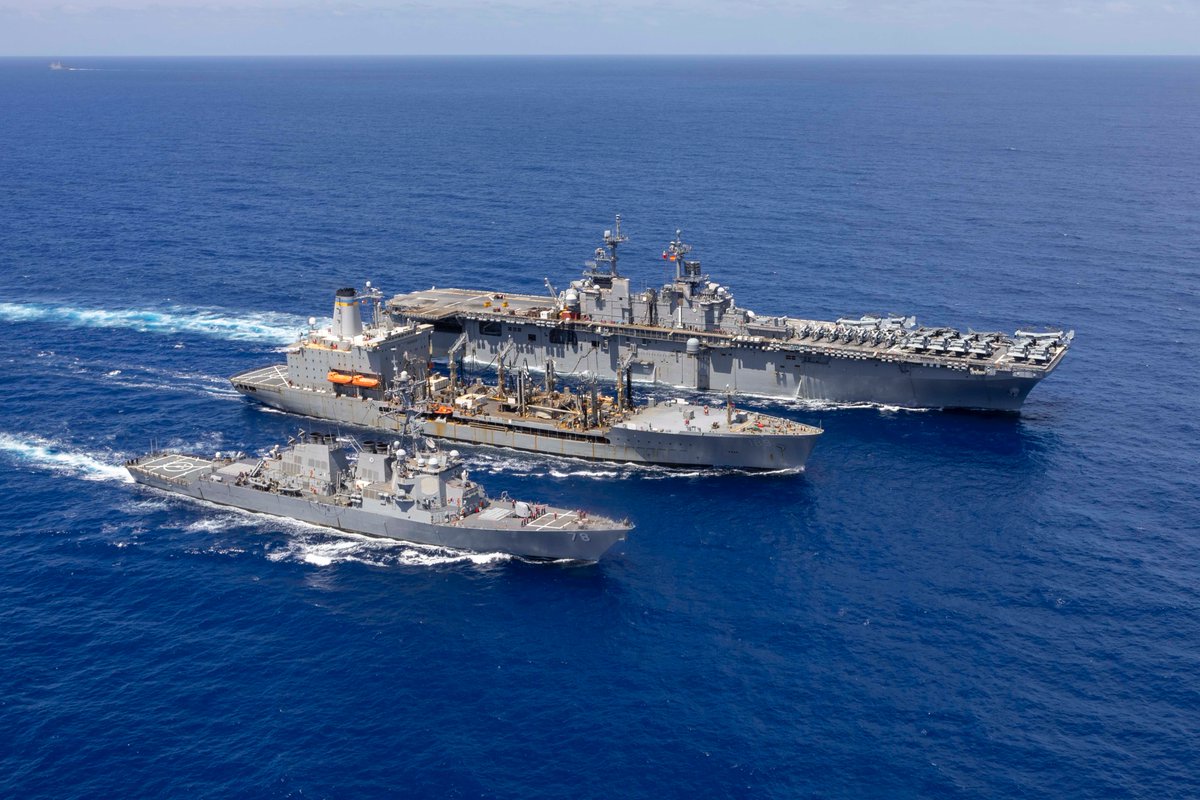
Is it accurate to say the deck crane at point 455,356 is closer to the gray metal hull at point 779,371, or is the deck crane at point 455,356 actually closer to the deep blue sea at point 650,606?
the gray metal hull at point 779,371

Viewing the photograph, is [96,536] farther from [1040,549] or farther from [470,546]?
[1040,549]

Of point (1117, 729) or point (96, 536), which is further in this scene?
point (96, 536)

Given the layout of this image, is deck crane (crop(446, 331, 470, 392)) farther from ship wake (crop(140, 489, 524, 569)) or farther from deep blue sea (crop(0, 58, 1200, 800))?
ship wake (crop(140, 489, 524, 569))

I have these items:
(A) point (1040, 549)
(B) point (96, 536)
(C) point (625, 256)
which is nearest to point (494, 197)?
(C) point (625, 256)

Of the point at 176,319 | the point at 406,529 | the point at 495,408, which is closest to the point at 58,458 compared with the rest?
the point at 406,529

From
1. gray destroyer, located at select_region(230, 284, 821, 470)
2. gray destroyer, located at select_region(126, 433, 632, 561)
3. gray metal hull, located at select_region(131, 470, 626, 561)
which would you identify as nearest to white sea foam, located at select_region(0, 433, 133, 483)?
gray destroyer, located at select_region(126, 433, 632, 561)

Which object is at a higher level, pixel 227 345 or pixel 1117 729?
pixel 227 345
